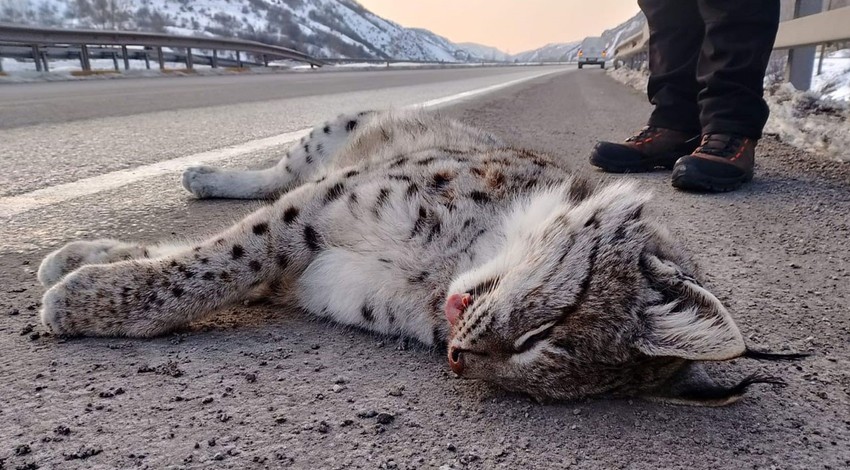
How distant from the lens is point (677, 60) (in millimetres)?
5789

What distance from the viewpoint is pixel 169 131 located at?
694 cm

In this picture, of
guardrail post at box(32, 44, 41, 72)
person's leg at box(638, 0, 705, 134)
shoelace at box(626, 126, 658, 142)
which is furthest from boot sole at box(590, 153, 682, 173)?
guardrail post at box(32, 44, 41, 72)

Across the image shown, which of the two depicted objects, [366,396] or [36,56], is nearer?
[366,396]

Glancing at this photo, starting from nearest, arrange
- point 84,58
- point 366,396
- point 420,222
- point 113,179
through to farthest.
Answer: point 366,396
point 420,222
point 113,179
point 84,58

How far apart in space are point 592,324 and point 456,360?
0.46 m

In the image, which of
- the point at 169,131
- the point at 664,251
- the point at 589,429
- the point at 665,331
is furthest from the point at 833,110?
the point at 169,131

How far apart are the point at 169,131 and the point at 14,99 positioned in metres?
4.99

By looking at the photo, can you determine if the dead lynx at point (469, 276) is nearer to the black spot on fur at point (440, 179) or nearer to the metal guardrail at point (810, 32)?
the black spot on fur at point (440, 179)

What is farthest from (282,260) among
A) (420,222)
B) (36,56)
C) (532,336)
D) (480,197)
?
(36,56)

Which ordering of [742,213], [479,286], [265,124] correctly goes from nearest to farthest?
[479,286], [742,213], [265,124]

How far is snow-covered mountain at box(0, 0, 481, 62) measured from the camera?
3275 inches

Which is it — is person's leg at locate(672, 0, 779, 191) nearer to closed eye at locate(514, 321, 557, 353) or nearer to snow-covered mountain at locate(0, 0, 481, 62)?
closed eye at locate(514, 321, 557, 353)

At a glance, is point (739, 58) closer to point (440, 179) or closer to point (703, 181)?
point (703, 181)

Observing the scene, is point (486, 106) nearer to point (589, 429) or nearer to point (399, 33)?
point (589, 429)
